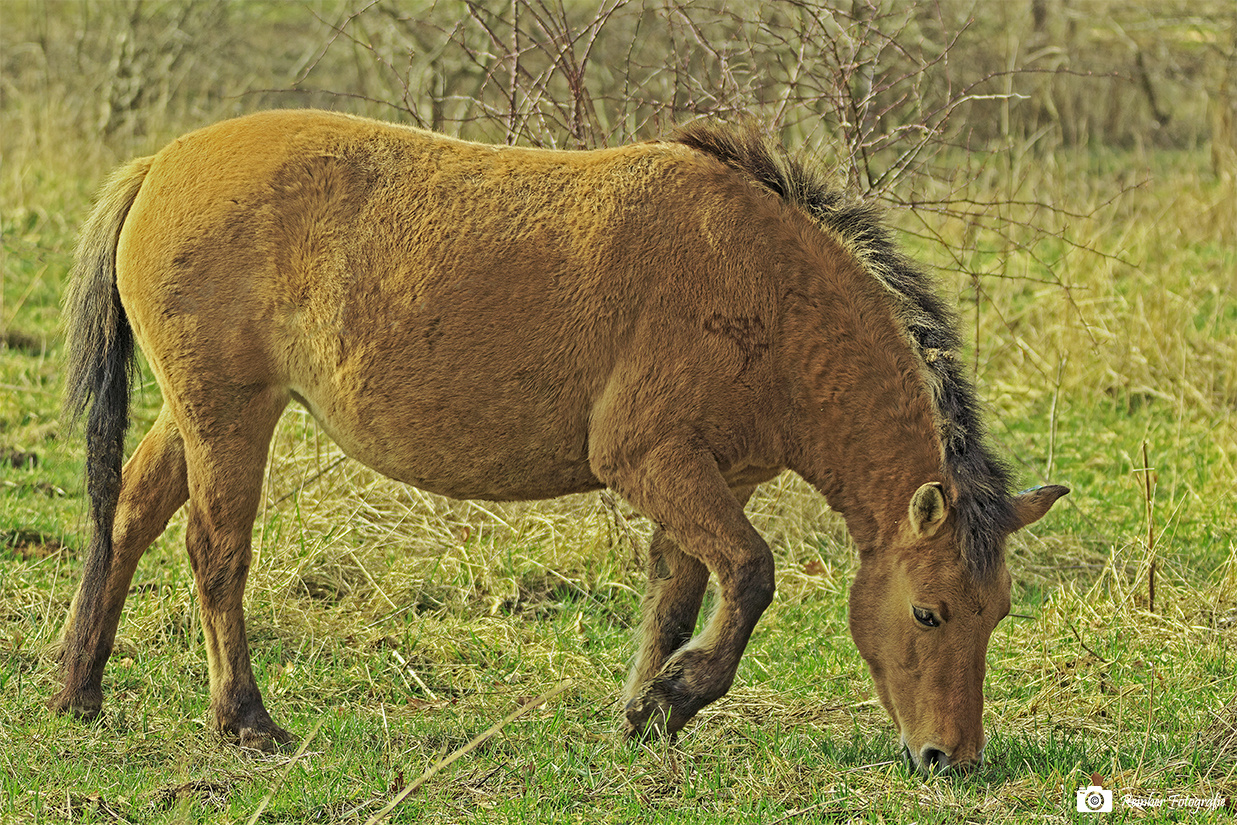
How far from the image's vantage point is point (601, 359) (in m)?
3.98

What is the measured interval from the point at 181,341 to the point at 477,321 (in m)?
1.02

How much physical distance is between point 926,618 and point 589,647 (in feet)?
5.94

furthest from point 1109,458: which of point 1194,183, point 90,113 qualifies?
point 90,113

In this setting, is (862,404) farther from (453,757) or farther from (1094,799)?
(453,757)

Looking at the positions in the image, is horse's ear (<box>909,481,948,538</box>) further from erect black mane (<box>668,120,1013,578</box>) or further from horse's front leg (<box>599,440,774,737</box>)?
horse's front leg (<box>599,440,774,737</box>)

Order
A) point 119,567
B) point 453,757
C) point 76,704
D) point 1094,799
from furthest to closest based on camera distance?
point 119,567 < point 76,704 < point 1094,799 < point 453,757

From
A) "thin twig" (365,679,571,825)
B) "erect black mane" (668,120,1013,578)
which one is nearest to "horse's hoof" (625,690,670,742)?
"thin twig" (365,679,571,825)

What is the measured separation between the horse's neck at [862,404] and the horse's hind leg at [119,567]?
2.31 metres

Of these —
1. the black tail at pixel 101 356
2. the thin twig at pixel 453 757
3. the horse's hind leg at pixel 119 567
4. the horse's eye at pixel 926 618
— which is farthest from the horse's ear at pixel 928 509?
the black tail at pixel 101 356

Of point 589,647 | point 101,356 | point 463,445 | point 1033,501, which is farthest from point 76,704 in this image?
point 1033,501

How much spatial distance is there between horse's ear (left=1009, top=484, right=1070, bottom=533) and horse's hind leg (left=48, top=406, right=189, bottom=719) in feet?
9.71

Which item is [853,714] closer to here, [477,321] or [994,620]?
[994,620]

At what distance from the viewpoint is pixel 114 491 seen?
4461 mm

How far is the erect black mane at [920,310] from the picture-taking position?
3732 mm
